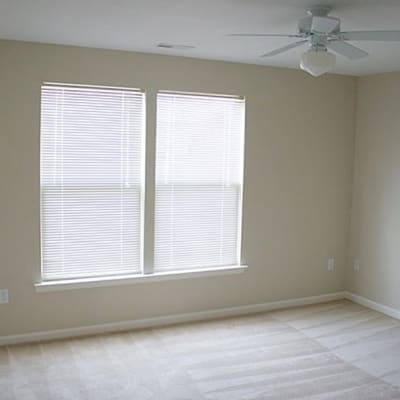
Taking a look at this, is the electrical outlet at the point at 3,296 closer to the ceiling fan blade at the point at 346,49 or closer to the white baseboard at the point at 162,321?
the white baseboard at the point at 162,321

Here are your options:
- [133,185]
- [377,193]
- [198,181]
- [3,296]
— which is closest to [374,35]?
[198,181]

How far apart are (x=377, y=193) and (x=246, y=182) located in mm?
1352

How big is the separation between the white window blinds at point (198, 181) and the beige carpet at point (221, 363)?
66 cm

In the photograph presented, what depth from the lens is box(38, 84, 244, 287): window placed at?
403cm

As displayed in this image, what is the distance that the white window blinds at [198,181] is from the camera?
14.4 ft

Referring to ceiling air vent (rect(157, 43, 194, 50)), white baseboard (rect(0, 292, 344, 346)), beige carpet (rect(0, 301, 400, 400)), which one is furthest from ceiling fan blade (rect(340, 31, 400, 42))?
white baseboard (rect(0, 292, 344, 346))

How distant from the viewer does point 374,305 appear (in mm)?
5047

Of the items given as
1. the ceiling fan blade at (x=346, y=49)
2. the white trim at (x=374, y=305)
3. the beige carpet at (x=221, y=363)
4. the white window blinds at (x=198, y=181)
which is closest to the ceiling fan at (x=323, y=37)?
the ceiling fan blade at (x=346, y=49)

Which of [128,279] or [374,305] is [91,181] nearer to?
[128,279]

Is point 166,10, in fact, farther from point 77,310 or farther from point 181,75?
point 77,310

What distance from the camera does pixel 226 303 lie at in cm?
474

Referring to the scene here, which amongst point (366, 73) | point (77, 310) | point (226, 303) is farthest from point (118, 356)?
point (366, 73)

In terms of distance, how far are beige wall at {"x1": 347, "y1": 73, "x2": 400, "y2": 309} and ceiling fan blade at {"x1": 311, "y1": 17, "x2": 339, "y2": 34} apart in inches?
93.3

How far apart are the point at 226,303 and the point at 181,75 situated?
211 centimetres
